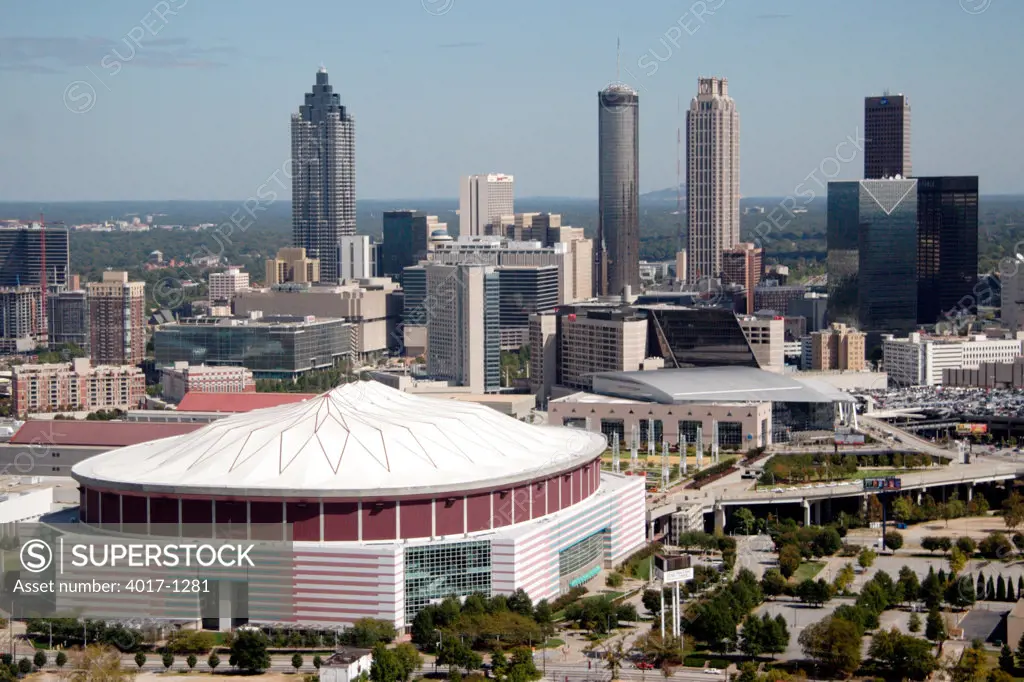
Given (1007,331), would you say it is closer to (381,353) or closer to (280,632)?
(381,353)

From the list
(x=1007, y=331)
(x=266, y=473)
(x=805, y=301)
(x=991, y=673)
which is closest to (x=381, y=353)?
(x=805, y=301)

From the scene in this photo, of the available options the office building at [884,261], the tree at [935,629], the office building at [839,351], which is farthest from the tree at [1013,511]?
the office building at [884,261]

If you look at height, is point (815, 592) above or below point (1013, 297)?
below

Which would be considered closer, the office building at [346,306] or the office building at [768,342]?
the office building at [768,342]

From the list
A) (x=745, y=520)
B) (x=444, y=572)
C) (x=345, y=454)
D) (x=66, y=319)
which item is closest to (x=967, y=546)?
(x=745, y=520)

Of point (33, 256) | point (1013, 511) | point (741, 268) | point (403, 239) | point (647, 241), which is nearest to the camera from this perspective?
point (1013, 511)

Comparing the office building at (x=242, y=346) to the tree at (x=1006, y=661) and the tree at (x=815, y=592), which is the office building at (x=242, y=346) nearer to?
the tree at (x=815, y=592)

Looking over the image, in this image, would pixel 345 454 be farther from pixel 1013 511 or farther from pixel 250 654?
pixel 1013 511
